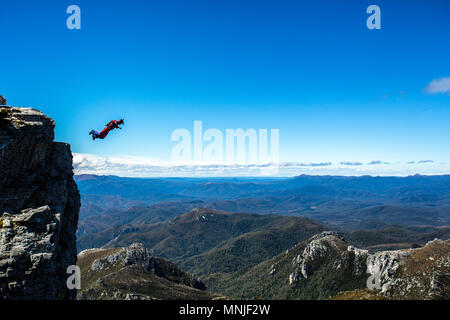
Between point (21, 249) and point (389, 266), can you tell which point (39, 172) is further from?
point (389, 266)

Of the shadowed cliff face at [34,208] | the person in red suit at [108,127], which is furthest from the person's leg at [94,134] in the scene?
the shadowed cliff face at [34,208]

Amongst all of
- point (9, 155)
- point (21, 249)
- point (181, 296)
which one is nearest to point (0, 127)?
point (9, 155)

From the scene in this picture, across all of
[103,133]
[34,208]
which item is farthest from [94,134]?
[34,208]

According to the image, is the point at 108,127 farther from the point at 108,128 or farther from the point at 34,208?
the point at 34,208

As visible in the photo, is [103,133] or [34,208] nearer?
[34,208]

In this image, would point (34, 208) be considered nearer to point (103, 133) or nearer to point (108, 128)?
point (103, 133)

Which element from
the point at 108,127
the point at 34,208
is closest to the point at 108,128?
the point at 108,127

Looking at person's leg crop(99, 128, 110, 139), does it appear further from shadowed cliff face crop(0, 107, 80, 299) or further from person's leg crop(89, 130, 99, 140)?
shadowed cliff face crop(0, 107, 80, 299)

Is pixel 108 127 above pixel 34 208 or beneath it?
above
